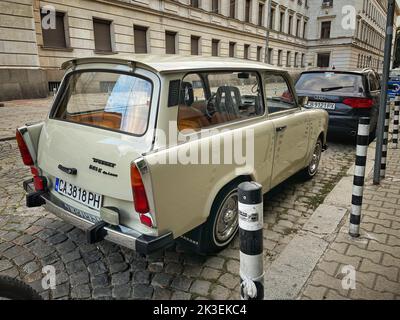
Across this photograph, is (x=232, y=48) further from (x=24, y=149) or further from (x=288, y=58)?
(x=24, y=149)

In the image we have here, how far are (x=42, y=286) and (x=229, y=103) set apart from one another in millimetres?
2348

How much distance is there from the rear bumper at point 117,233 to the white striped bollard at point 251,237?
24.9 inches

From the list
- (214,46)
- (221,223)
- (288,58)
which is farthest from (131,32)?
(288,58)

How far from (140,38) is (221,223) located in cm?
1978

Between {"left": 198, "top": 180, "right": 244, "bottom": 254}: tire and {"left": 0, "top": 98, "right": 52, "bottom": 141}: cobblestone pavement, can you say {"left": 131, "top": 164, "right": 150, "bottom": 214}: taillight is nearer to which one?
{"left": 198, "top": 180, "right": 244, "bottom": 254}: tire

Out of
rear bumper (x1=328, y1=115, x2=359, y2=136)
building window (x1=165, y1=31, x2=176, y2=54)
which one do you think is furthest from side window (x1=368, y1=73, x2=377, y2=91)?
building window (x1=165, y1=31, x2=176, y2=54)

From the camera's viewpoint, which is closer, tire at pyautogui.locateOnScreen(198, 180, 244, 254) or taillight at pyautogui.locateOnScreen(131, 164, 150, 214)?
taillight at pyautogui.locateOnScreen(131, 164, 150, 214)

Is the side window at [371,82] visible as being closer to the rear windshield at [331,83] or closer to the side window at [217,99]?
the rear windshield at [331,83]

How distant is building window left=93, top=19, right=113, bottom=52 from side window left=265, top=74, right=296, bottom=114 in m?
16.1

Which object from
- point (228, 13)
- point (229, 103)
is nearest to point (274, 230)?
point (229, 103)

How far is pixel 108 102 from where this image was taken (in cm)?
283

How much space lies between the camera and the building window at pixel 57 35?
15.7 metres

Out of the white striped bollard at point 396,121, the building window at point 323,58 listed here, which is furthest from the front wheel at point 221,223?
the building window at point 323,58

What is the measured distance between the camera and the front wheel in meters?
2.88
